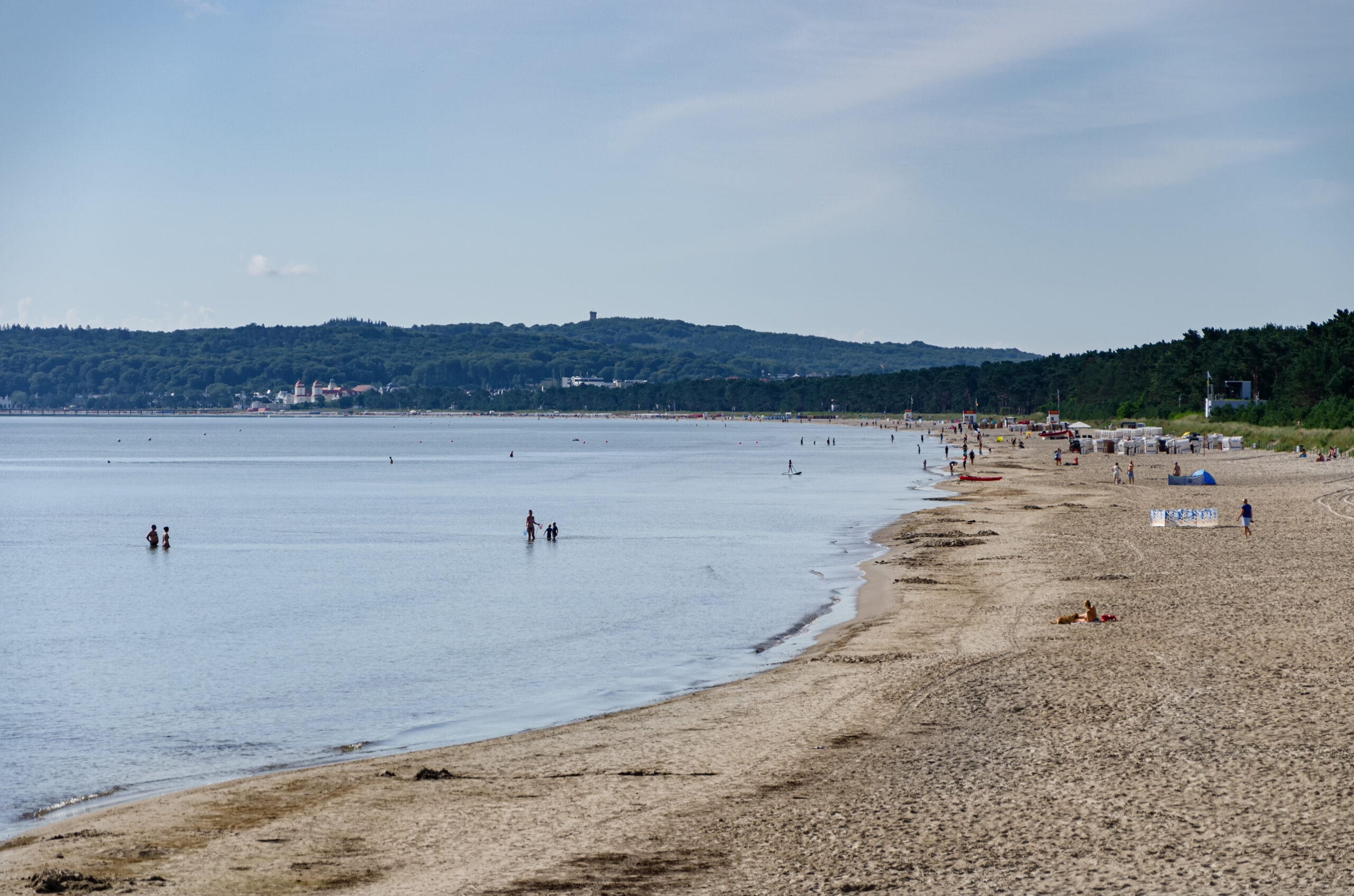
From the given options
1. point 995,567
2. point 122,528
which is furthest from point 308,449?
point 995,567

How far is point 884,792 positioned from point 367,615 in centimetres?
2167

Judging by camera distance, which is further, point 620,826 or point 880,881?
point 620,826

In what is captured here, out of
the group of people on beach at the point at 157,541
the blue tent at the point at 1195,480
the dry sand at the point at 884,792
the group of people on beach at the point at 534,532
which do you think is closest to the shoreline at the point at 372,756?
the dry sand at the point at 884,792

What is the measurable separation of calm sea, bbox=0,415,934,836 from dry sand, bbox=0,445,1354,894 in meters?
2.61

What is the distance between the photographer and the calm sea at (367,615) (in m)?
19.4

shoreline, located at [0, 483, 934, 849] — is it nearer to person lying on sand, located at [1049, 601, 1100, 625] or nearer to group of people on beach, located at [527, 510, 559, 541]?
person lying on sand, located at [1049, 601, 1100, 625]

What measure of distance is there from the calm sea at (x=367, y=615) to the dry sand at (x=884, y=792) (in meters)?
2.61

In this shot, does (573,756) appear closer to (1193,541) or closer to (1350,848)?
(1350,848)

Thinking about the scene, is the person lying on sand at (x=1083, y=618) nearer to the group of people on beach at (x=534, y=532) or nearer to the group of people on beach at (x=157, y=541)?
the group of people on beach at (x=534, y=532)

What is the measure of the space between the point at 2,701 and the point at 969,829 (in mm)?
18355

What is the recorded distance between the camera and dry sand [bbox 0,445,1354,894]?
10.9m

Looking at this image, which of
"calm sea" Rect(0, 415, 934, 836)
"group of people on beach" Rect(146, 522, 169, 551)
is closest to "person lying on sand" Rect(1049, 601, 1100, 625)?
"calm sea" Rect(0, 415, 934, 836)

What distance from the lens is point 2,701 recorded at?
2228cm

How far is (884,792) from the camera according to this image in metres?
13.4
